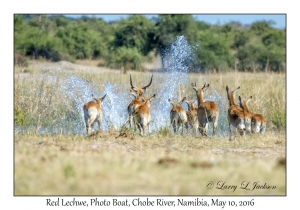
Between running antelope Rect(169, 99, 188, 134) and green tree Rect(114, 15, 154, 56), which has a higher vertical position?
green tree Rect(114, 15, 154, 56)

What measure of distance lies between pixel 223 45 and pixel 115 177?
2824 cm

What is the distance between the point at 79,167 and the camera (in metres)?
7.34

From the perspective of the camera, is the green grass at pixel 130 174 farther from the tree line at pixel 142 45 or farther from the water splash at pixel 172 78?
the tree line at pixel 142 45

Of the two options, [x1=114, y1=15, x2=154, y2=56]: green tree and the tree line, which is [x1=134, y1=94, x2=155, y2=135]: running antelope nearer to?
the tree line

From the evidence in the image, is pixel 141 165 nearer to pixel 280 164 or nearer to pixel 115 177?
pixel 115 177

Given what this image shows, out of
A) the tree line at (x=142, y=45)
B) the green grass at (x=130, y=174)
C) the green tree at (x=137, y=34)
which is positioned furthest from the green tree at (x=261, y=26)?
the green grass at (x=130, y=174)

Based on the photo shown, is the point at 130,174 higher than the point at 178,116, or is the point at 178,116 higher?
the point at 178,116

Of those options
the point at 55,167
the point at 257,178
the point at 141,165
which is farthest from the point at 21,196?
the point at 257,178

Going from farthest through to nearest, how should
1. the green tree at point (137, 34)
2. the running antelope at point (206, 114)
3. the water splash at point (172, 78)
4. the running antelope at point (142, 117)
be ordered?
the green tree at point (137, 34)
the water splash at point (172, 78)
the running antelope at point (206, 114)
the running antelope at point (142, 117)

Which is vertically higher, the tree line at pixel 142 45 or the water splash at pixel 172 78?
the tree line at pixel 142 45

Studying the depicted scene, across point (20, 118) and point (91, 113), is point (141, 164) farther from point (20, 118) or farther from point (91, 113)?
point (20, 118)

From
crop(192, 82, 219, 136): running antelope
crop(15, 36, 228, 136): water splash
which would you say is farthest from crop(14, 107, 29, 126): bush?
crop(192, 82, 219, 136): running antelope

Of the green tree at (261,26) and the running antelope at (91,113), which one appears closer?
the running antelope at (91,113)

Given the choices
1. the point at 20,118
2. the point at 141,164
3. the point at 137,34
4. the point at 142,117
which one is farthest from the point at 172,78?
the point at 137,34
